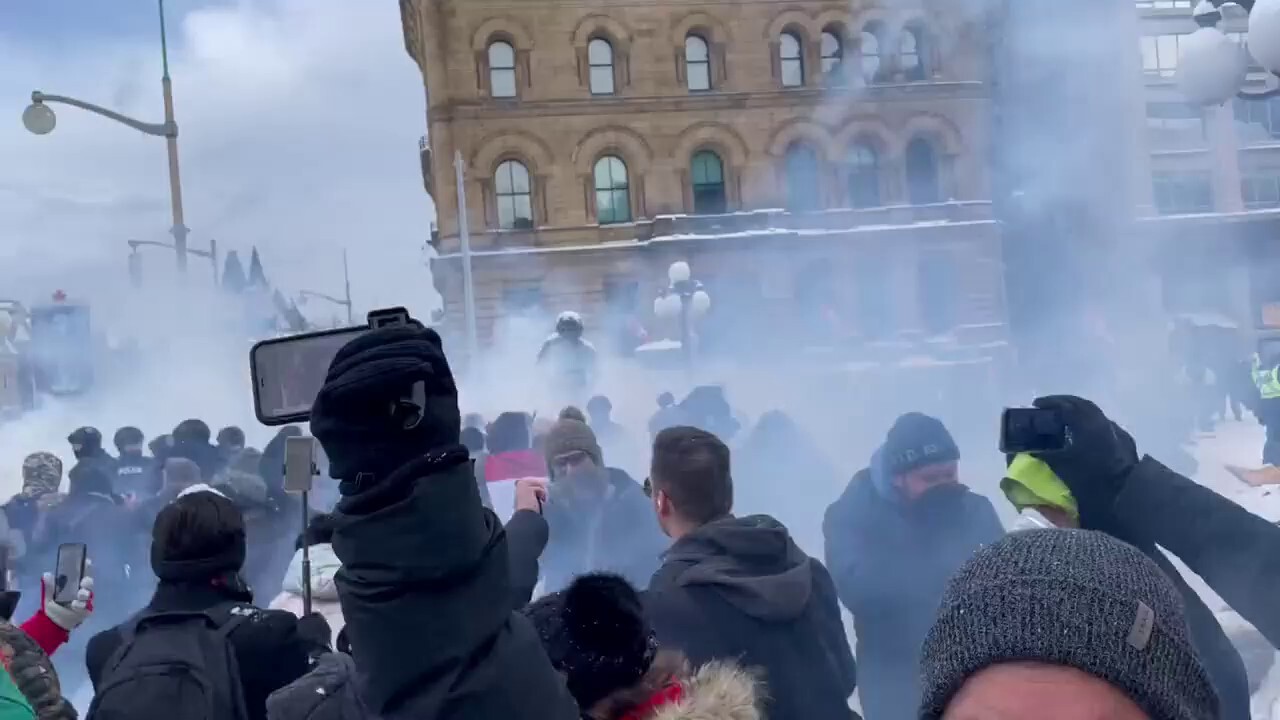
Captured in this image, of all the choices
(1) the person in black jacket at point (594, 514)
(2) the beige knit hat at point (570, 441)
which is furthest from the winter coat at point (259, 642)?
(2) the beige knit hat at point (570, 441)

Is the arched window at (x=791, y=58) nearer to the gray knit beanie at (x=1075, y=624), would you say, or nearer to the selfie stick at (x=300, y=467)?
the selfie stick at (x=300, y=467)

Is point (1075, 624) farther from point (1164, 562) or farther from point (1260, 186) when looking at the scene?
point (1260, 186)

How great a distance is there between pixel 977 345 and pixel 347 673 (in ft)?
52.3

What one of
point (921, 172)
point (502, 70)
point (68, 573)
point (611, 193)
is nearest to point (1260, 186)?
point (921, 172)

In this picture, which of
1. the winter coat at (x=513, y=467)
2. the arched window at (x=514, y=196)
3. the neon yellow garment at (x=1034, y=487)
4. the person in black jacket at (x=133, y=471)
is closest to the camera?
the neon yellow garment at (x=1034, y=487)

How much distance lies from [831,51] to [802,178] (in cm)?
279

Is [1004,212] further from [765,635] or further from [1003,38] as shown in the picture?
[765,635]

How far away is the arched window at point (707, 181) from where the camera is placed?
961 inches

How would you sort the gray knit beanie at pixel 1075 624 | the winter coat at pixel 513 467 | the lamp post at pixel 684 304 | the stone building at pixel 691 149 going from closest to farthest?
the gray knit beanie at pixel 1075 624
the winter coat at pixel 513 467
the lamp post at pixel 684 304
the stone building at pixel 691 149

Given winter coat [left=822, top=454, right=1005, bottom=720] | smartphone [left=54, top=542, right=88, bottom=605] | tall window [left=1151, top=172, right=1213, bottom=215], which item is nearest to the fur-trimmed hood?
winter coat [left=822, top=454, right=1005, bottom=720]

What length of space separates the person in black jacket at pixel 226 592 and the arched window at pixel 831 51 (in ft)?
67.4

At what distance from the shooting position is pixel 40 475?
6938 mm

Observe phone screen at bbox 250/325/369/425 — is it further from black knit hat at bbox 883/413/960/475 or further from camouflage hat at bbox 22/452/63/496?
camouflage hat at bbox 22/452/63/496

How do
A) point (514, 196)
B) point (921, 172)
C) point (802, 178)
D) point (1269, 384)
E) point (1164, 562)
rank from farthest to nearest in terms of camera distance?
point (514, 196), point (802, 178), point (921, 172), point (1269, 384), point (1164, 562)
